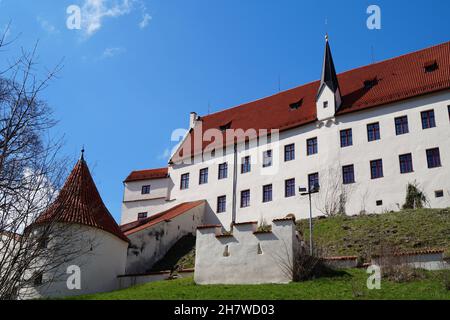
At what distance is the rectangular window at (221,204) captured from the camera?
3622 cm

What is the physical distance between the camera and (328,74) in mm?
35688

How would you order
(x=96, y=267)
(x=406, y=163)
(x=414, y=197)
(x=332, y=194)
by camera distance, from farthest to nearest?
(x=332, y=194) < (x=406, y=163) < (x=414, y=197) < (x=96, y=267)

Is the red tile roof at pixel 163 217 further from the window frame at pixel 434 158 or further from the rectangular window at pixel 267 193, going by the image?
the window frame at pixel 434 158

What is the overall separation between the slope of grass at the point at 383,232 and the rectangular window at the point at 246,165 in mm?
8413

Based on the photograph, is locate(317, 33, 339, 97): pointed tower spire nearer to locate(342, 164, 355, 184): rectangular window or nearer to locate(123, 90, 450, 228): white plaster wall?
locate(123, 90, 450, 228): white plaster wall

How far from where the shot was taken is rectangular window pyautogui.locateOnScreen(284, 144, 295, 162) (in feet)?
113

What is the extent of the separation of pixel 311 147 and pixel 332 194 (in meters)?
3.73

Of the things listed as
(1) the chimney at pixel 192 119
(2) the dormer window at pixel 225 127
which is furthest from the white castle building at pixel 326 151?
(1) the chimney at pixel 192 119

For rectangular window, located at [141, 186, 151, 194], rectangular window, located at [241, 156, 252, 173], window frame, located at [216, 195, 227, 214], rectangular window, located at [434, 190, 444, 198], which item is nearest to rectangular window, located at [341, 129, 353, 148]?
rectangular window, located at [434, 190, 444, 198]

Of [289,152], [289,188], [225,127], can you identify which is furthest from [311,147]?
[225,127]

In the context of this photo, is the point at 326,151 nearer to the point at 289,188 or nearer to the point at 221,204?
the point at 289,188
